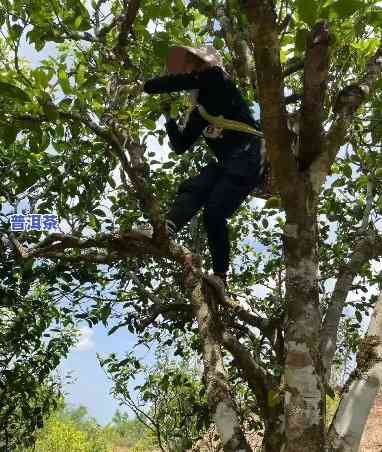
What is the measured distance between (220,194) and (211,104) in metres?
0.54

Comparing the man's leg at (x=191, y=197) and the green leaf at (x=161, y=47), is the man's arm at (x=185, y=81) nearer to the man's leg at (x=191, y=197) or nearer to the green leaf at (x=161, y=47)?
the green leaf at (x=161, y=47)

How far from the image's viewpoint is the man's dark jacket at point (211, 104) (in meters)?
2.79

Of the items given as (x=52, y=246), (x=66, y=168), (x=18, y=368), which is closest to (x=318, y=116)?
(x=52, y=246)

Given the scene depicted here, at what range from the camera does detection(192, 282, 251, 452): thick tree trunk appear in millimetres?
1989

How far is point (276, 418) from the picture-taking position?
8.01ft

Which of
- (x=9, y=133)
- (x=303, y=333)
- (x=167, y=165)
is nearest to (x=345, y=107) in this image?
(x=303, y=333)

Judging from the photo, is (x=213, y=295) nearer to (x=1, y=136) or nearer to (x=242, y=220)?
(x=1, y=136)

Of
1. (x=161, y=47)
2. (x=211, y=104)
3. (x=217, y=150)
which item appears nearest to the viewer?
(x=161, y=47)

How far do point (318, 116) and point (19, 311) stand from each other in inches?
165

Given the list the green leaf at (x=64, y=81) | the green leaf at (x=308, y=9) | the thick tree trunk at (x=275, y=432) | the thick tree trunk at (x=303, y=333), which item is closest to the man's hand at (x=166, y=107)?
the green leaf at (x=64, y=81)

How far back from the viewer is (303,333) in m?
1.88

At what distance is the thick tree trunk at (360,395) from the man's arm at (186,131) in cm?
159

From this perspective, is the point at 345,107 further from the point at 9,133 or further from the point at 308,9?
the point at 9,133

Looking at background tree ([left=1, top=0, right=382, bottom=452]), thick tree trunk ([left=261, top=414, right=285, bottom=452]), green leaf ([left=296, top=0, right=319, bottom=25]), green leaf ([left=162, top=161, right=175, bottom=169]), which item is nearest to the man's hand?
background tree ([left=1, top=0, right=382, bottom=452])
